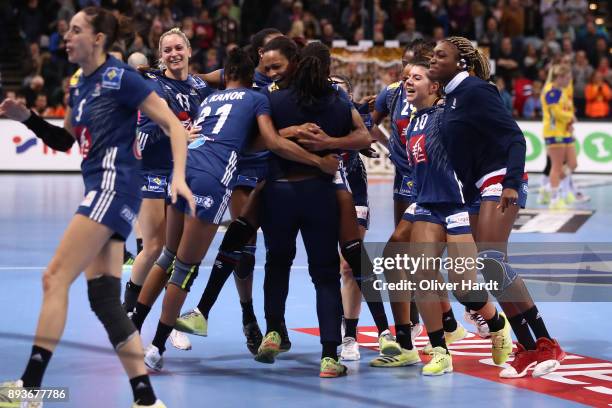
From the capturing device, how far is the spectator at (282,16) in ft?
74.6

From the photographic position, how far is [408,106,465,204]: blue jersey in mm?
6734

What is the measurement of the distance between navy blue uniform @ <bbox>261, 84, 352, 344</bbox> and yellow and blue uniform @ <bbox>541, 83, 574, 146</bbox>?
402 inches

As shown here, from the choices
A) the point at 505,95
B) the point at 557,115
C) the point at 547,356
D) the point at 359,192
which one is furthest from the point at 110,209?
the point at 505,95

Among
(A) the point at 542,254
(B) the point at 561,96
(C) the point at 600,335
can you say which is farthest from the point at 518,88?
(C) the point at 600,335

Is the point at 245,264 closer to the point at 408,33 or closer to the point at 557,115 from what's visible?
the point at 557,115

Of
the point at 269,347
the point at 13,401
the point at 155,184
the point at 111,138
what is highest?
the point at 111,138

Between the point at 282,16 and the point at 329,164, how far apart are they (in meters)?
16.6

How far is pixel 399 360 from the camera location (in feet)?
22.9

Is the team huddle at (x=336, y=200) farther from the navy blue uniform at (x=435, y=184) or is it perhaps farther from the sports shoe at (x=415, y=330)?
the sports shoe at (x=415, y=330)

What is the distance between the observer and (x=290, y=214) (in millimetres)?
6660

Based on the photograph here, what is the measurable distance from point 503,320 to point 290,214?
154 centimetres

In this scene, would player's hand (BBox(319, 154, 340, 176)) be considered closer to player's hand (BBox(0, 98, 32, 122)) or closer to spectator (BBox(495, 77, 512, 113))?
player's hand (BBox(0, 98, 32, 122))

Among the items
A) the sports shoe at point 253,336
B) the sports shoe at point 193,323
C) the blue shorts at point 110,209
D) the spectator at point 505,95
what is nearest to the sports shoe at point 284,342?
the sports shoe at point 253,336

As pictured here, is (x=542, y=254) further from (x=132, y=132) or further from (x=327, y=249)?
(x=132, y=132)
